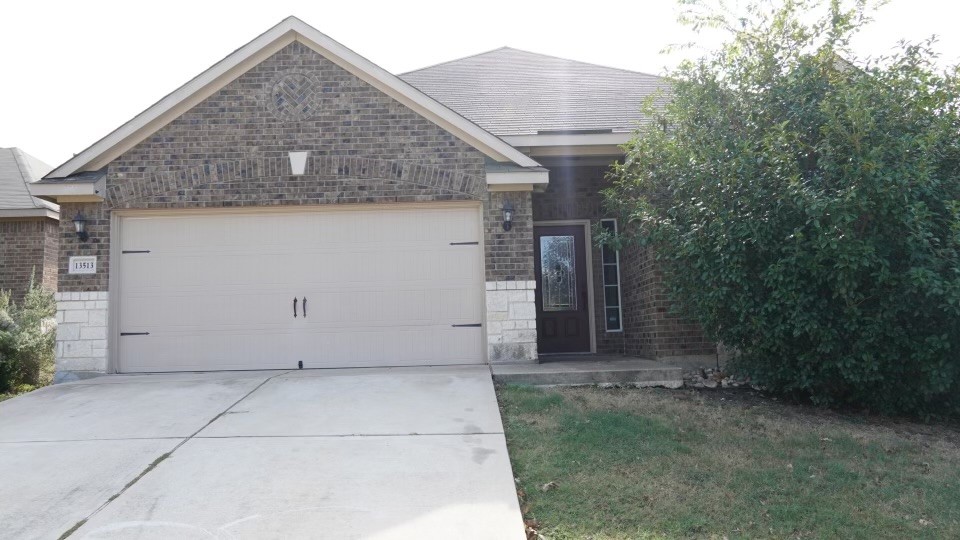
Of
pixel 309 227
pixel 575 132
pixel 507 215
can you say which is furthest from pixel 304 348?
pixel 575 132

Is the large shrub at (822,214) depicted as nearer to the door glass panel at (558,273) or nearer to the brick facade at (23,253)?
the door glass panel at (558,273)

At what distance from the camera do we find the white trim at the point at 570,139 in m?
9.52

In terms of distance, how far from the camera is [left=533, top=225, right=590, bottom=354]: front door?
1099cm

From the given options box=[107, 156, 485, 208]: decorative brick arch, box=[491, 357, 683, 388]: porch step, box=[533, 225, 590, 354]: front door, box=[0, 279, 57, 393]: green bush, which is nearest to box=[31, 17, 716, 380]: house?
box=[107, 156, 485, 208]: decorative brick arch

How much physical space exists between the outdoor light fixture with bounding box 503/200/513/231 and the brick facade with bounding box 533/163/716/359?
71.4 inches

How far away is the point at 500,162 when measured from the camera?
357 inches

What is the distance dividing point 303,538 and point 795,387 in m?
5.24

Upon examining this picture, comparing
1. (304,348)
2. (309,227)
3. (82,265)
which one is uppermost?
(309,227)

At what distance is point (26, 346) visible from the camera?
357 inches

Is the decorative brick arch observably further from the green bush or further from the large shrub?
the large shrub

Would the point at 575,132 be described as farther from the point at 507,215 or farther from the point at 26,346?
the point at 26,346

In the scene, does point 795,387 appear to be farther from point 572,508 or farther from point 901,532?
point 572,508

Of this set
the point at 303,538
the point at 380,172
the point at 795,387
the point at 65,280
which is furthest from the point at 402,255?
the point at 303,538

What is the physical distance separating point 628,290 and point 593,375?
8.96 ft
